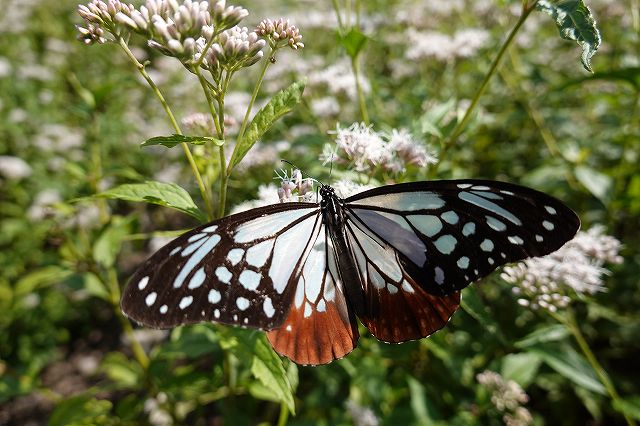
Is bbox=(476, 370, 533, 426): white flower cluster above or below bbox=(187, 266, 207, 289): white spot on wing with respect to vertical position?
below

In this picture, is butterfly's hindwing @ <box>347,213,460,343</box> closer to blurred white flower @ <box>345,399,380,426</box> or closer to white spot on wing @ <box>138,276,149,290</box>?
white spot on wing @ <box>138,276,149,290</box>

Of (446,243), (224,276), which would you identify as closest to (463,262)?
(446,243)

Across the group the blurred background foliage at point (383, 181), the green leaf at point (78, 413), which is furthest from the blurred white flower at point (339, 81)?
the green leaf at point (78, 413)

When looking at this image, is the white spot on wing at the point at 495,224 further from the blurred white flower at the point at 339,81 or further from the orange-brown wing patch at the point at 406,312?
the blurred white flower at the point at 339,81

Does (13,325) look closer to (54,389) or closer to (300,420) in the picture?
(54,389)

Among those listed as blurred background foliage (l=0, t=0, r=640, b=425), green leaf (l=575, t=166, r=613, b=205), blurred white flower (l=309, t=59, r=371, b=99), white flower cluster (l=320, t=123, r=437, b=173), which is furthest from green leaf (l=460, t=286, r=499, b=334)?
blurred white flower (l=309, t=59, r=371, b=99)

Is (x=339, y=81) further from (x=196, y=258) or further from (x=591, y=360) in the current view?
(x=591, y=360)
